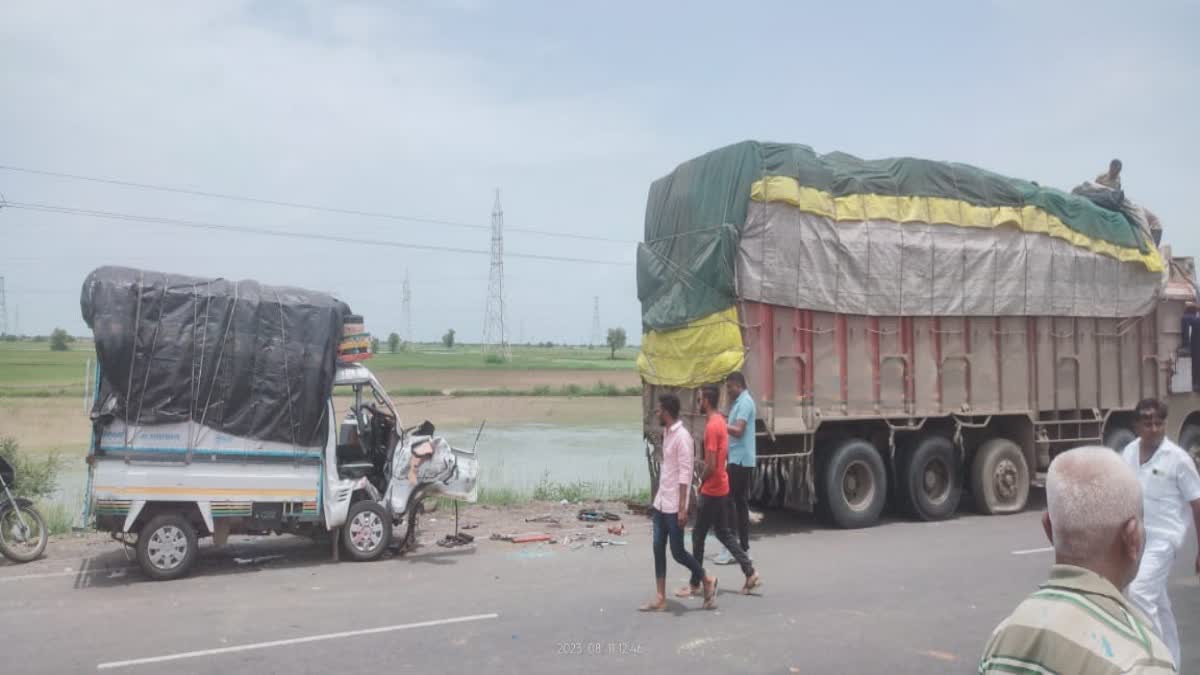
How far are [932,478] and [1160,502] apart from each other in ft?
24.6

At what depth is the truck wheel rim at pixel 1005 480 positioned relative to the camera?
12680 mm

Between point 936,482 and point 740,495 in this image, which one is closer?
point 740,495

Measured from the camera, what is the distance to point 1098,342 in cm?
1352

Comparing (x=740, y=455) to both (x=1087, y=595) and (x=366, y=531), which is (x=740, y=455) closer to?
(x=366, y=531)

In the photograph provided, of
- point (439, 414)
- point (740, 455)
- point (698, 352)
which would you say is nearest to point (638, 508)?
point (698, 352)

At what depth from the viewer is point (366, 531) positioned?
949cm

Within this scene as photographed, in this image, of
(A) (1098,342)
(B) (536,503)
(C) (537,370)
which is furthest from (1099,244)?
(C) (537,370)

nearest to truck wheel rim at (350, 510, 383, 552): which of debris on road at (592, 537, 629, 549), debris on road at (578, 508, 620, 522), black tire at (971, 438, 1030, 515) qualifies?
debris on road at (592, 537, 629, 549)

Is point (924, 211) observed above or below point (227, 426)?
above

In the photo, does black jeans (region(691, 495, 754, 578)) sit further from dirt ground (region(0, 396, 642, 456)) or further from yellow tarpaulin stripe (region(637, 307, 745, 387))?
dirt ground (region(0, 396, 642, 456))

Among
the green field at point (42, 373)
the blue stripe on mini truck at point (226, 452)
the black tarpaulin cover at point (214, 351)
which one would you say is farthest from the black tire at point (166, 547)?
the green field at point (42, 373)

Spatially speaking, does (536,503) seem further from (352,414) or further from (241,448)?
(241,448)

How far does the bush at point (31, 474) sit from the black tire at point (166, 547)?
484cm

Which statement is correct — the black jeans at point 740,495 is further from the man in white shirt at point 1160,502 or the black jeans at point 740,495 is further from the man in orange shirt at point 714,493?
the man in white shirt at point 1160,502
